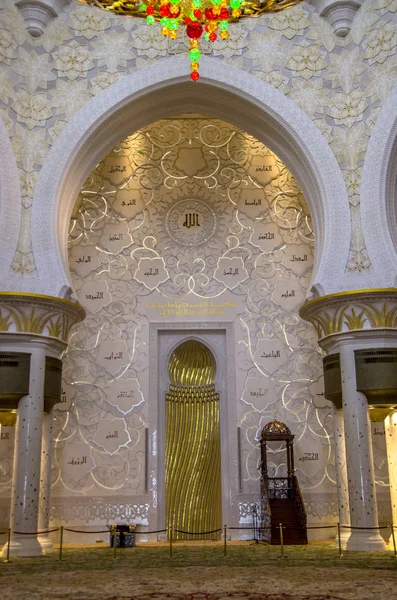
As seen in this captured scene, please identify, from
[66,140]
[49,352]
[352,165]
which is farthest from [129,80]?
[49,352]

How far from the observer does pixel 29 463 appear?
8.19 meters

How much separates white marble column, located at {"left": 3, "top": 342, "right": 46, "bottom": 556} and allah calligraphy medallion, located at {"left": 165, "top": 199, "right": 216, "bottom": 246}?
12.8 feet

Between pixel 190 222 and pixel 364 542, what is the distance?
19.9ft

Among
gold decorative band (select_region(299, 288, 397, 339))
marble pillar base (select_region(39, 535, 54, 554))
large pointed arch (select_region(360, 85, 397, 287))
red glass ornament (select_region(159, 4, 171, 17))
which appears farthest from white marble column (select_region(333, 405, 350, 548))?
red glass ornament (select_region(159, 4, 171, 17))

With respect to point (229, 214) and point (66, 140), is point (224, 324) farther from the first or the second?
point (66, 140)

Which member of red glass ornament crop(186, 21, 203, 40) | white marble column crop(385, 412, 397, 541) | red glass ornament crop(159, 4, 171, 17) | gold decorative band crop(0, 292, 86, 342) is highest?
red glass ornament crop(159, 4, 171, 17)

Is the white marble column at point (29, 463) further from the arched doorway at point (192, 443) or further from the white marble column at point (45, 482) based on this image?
the arched doorway at point (192, 443)

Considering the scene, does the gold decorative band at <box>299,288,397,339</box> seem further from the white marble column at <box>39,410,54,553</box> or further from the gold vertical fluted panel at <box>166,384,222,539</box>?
the white marble column at <box>39,410,54,553</box>

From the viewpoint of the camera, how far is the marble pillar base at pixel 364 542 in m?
7.95

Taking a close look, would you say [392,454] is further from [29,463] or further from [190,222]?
[29,463]

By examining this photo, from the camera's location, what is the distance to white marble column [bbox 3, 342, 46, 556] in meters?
7.96

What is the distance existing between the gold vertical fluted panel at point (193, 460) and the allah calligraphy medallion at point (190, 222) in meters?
2.58

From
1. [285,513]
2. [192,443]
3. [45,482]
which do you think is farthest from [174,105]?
[285,513]

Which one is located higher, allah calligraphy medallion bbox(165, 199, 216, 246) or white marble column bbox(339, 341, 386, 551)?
allah calligraphy medallion bbox(165, 199, 216, 246)
